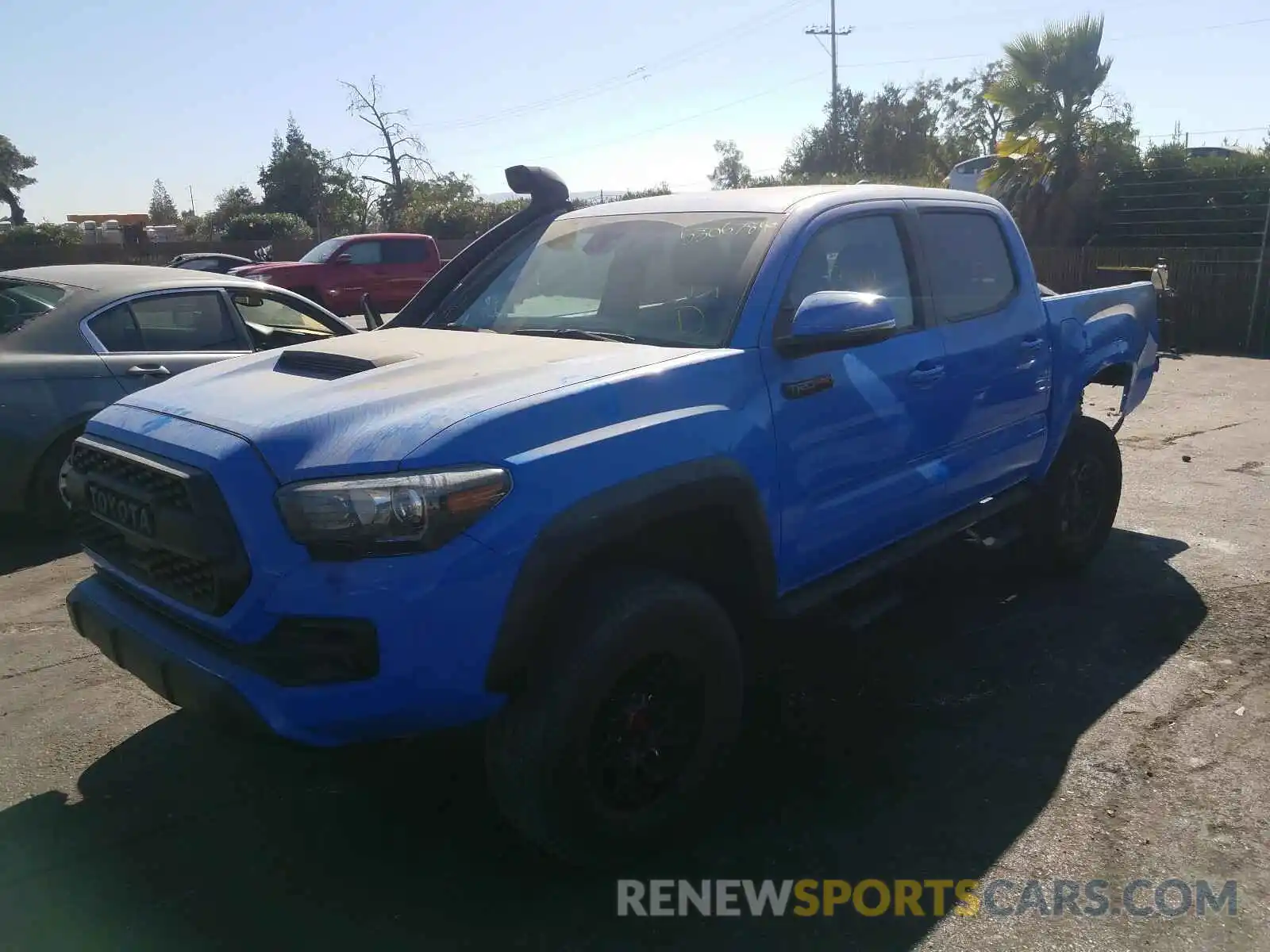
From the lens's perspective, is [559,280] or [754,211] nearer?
[754,211]

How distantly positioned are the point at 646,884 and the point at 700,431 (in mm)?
1283

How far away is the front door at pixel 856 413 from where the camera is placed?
3.28 m

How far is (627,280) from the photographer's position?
12.1 feet

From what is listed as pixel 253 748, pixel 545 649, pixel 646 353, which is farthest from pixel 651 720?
pixel 253 748

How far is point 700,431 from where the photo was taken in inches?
116

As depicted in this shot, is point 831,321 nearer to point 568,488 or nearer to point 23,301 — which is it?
point 568,488

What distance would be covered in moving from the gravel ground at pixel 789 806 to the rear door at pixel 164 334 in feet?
5.59

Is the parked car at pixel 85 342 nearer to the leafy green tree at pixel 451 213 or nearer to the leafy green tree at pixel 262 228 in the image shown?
the leafy green tree at pixel 451 213

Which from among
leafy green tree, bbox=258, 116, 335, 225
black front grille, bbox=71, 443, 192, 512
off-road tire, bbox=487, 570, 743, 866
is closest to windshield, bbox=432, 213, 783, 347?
off-road tire, bbox=487, 570, 743, 866

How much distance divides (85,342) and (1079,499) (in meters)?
5.48

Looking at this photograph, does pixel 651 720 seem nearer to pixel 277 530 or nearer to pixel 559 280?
pixel 277 530

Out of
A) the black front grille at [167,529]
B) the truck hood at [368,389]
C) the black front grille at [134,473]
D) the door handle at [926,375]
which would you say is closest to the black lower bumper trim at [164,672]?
the black front grille at [167,529]

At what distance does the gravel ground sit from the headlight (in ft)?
3.43

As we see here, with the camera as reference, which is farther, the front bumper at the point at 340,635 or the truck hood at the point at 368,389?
the truck hood at the point at 368,389
